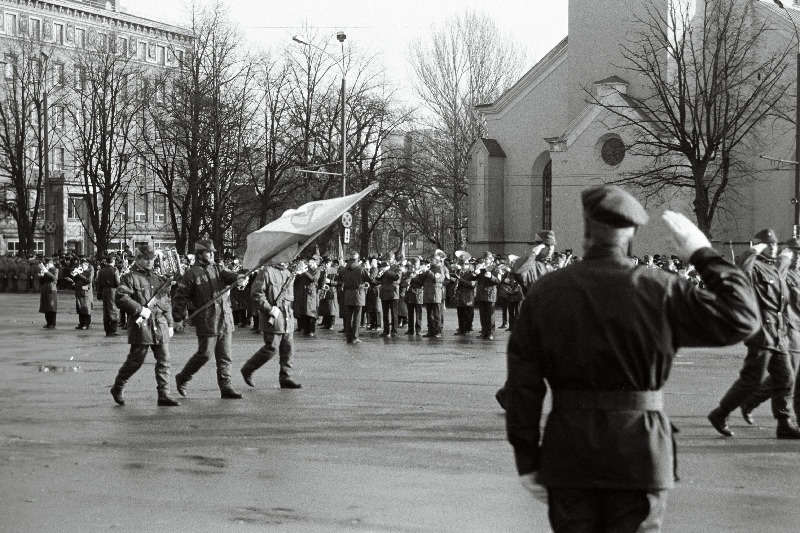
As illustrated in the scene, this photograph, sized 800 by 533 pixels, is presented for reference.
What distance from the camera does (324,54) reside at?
51.3 meters

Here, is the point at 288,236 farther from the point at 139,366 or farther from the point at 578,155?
the point at 578,155

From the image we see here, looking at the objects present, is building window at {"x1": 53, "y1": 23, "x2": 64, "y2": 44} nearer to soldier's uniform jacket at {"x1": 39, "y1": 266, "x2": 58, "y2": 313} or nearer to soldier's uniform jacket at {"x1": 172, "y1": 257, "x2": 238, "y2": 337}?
soldier's uniform jacket at {"x1": 39, "y1": 266, "x2": 58, "y2": 313}

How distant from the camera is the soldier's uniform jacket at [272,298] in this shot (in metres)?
14.0

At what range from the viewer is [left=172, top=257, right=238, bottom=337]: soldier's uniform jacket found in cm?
1296

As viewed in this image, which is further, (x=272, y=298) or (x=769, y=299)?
(x=272, y=298)

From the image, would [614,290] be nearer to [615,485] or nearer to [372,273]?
[615,485]

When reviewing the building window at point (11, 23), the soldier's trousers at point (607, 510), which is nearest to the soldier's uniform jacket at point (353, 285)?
the soldier's trousers at point (607, 510)

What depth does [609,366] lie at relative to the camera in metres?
4.06

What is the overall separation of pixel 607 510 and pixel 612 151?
41.3m

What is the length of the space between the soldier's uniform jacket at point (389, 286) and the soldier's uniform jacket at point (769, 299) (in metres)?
15.7

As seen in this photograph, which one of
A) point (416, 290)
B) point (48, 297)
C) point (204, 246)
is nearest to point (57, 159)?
point (48, 297)

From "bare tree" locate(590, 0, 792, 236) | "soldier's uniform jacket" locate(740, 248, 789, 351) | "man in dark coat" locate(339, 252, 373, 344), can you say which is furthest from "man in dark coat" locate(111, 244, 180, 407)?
"bare tree" locate(590, 0, 792, 236)

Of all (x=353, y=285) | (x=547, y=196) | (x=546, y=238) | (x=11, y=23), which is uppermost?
(x=11, y=23)

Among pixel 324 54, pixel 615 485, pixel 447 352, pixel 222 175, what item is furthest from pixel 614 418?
pixel 324 54
